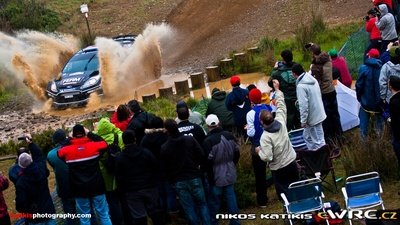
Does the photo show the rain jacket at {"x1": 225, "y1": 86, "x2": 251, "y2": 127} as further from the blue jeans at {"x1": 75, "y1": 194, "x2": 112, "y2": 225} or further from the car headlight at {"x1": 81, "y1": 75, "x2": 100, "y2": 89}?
the car headlight at {"x1": 81, "y1": 75, "x2": 100, "y2": 89}

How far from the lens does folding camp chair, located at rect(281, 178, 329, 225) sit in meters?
8.16

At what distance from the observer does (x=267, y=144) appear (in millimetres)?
8586

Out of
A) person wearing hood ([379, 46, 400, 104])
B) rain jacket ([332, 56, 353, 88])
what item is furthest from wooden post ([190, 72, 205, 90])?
person wearing hood ([379, 46, 400, 104])

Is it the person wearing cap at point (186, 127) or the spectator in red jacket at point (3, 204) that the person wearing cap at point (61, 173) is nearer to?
the spectator in red jacket at point (3, 204)

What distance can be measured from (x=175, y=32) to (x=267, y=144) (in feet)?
69.6

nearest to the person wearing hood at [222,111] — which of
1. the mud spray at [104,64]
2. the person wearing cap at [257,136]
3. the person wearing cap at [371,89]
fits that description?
the person wearing cap at [257,136]

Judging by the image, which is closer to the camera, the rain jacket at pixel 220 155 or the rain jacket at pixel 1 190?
the rain jacket at pixel 220 155

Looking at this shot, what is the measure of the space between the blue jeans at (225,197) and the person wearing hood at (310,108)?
1785 mm

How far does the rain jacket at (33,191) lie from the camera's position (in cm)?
850

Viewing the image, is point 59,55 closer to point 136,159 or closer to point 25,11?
point 25,11

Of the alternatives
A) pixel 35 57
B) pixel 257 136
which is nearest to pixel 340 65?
pixel 257 136

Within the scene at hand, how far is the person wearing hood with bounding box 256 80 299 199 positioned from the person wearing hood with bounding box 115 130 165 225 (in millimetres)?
1469

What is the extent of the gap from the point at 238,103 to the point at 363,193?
10.0 ft

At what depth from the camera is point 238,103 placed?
10.5 meters
